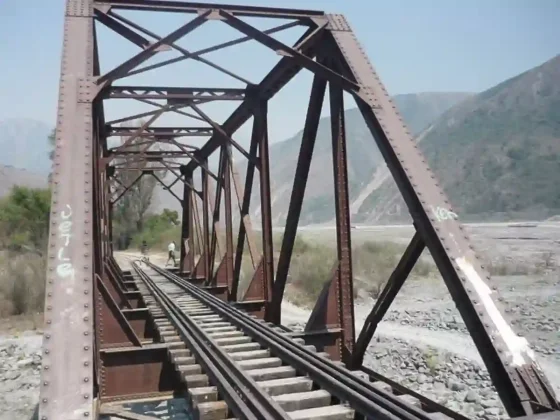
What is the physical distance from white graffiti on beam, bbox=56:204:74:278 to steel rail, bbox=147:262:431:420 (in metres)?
2.31

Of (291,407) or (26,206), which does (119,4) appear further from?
(26,206)

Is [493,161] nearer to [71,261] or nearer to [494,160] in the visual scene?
[494,160]

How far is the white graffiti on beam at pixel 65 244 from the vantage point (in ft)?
14.1

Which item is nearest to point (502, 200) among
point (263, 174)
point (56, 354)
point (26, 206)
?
point (26, 206)

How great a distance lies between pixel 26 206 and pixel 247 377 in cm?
3598

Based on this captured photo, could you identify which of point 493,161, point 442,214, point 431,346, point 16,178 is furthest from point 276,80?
point 16,178

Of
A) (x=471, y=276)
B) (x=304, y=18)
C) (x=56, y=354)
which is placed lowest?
(x=56, y=354)

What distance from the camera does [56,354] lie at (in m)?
3.87

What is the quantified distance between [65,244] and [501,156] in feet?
309

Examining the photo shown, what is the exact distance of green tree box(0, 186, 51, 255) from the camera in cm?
3440

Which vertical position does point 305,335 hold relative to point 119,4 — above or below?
below

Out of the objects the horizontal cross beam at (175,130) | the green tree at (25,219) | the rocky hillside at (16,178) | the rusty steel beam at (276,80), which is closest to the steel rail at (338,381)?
the rusty steel beam at (276,80)

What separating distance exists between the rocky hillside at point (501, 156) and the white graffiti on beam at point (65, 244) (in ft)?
253

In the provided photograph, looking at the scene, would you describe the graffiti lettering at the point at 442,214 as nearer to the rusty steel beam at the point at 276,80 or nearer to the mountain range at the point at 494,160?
the rusty steel beam at the point at 276,80
